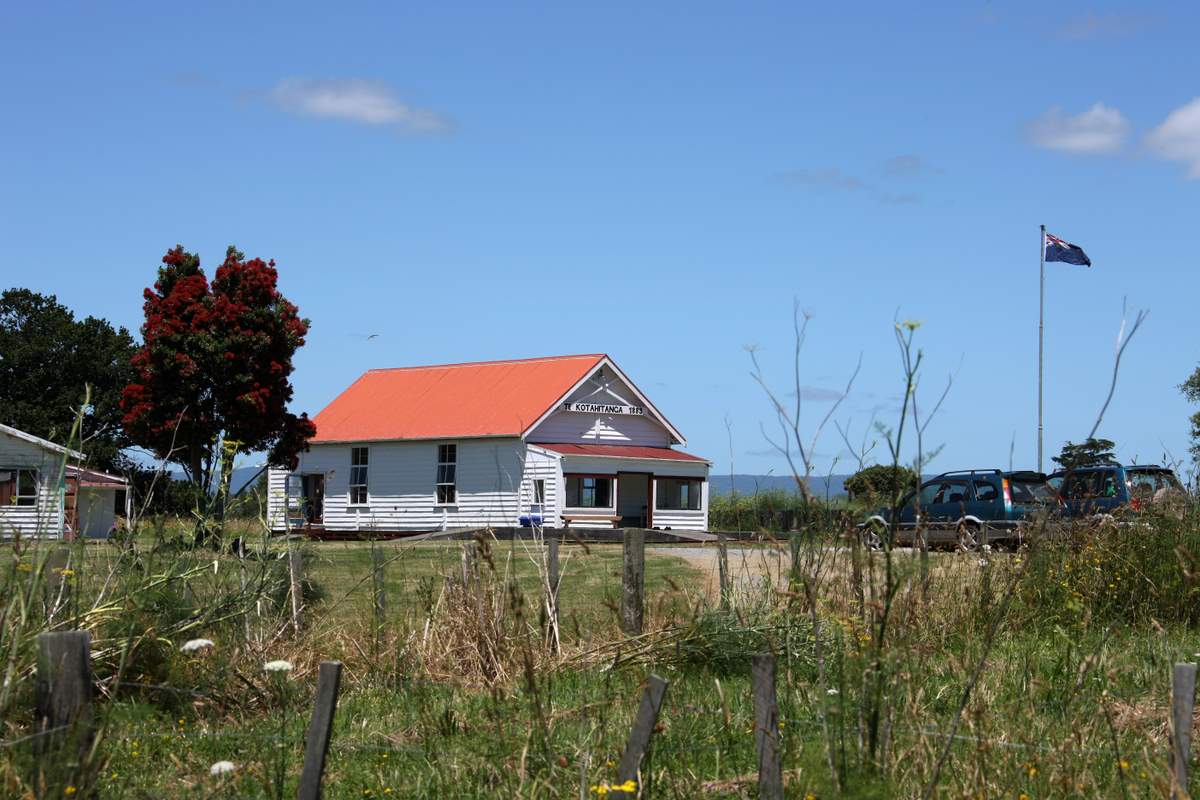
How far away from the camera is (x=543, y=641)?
8914 mm

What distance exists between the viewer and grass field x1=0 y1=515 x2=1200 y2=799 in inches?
219

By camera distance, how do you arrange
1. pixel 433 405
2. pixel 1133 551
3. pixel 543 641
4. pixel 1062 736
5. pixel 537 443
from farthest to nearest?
1. pixel 433 405
2. pixel 537 443
3. pixel 1133 551
4. pixel 543 641
5. pixel 1062 736

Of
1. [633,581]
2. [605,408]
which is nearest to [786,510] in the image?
[633,581]

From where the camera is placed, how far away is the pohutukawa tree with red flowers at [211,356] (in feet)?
123

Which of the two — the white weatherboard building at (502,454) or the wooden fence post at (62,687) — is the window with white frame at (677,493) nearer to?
the white weatherboard building at (502,454)

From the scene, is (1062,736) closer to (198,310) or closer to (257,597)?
(257,597)

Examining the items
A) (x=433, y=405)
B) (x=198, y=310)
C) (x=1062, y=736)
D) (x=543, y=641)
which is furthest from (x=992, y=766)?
(x=433, y=405)

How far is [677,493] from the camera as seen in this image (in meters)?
44.5

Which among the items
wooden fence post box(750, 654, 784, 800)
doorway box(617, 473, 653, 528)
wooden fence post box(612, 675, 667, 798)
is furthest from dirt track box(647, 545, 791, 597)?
doorway box(617, 473, 653, 528)

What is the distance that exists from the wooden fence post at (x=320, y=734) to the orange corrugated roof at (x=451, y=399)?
116 ft

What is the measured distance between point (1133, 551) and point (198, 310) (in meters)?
30.3

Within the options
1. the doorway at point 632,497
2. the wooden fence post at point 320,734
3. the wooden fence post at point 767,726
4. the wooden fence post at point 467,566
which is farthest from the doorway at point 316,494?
the wooden fence post at point 767,726

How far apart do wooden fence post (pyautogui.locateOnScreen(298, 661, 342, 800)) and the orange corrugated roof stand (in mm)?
35390

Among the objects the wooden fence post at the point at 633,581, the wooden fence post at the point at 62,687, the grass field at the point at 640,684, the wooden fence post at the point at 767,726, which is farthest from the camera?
the wooden fence post at the point at 633,581
